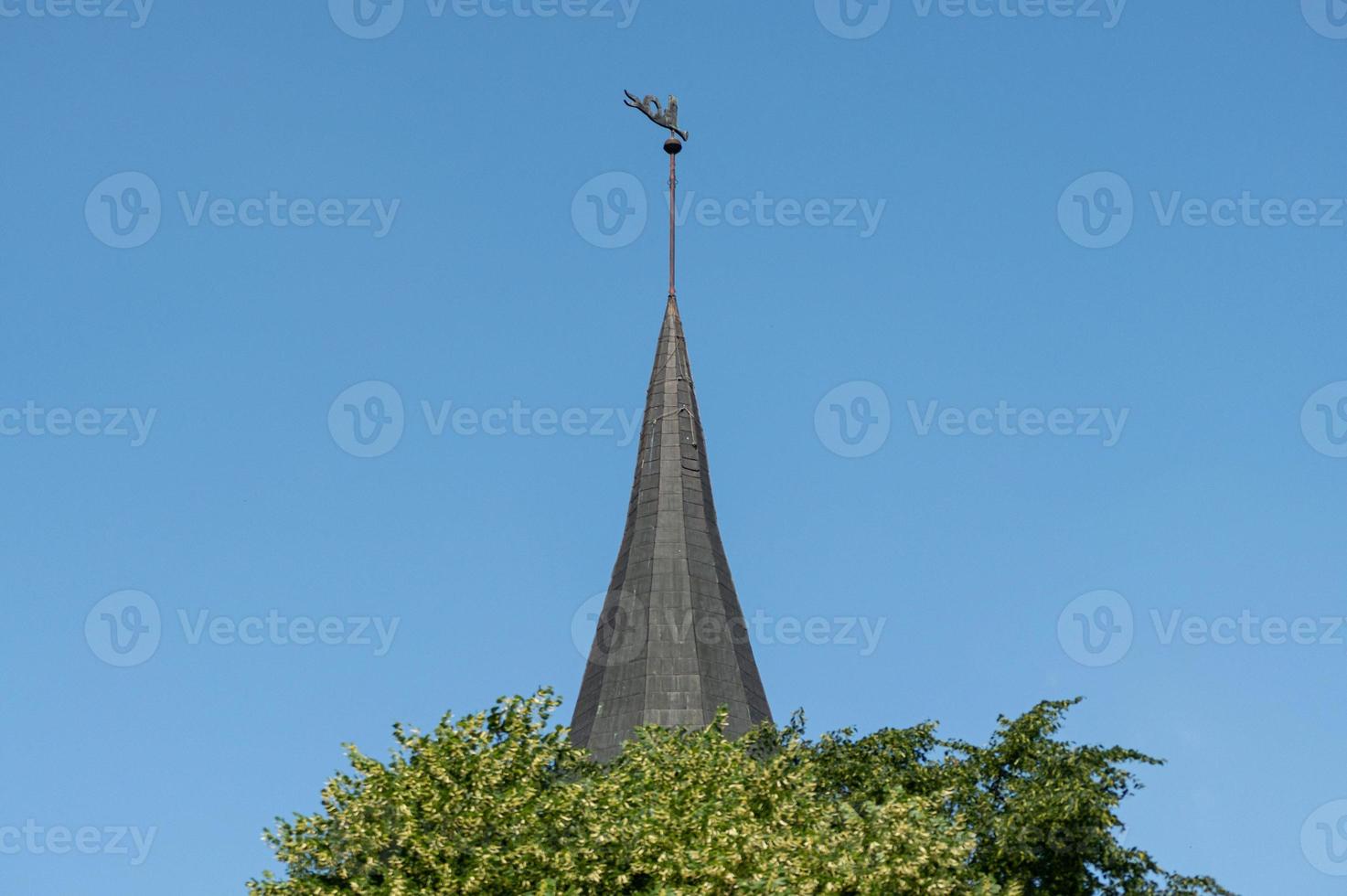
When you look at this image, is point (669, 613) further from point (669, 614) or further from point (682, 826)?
point (682, 826)

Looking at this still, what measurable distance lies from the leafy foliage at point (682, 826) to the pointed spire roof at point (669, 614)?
11.3 meters

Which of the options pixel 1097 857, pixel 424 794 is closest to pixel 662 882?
pixel 424 794

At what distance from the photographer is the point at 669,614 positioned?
216 ft

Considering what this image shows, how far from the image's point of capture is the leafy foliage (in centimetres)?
4278

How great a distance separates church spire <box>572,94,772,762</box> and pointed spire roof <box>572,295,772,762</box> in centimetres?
3

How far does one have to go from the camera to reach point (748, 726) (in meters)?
63.4

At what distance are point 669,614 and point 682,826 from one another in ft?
72.8

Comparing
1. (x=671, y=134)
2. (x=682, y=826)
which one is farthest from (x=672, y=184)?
(x=682, y=826)

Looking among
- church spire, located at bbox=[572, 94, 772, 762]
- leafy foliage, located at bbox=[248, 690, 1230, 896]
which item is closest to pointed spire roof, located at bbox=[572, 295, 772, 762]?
church spire, located at bbox=[572, 94, 772, 762]

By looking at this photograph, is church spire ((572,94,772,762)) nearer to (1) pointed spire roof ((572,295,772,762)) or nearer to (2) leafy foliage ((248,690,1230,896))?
(1) pointed spire roof ((572,295,772,762))

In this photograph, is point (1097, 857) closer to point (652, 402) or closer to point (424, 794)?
point (424, 794)

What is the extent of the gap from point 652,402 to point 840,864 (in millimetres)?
32354

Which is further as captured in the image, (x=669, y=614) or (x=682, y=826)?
(x=669, y=614)

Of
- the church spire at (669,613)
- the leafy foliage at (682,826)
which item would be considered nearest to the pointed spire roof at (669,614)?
the church spire at (669,613)
